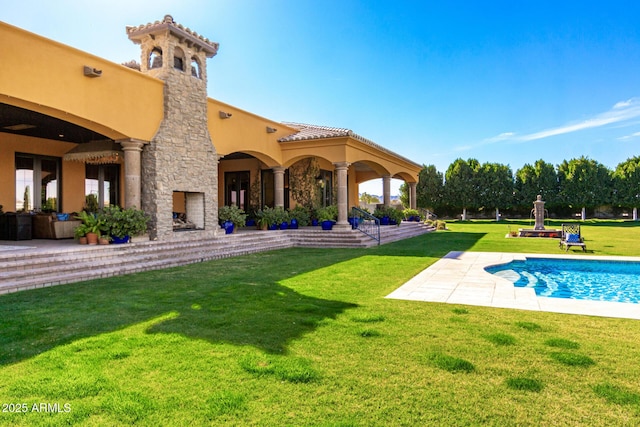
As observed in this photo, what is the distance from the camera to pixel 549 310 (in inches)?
209

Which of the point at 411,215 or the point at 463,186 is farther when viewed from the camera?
the point at 463,186

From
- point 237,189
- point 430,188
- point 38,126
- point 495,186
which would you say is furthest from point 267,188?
point 495,186

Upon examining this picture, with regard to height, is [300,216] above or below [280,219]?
above

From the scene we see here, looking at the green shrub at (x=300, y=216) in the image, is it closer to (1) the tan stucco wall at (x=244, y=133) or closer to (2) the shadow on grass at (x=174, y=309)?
(1) the tan stucco wall at (x=244, y=133)

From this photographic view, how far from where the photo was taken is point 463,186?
127 feet

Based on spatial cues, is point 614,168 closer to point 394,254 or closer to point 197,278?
point 394,254

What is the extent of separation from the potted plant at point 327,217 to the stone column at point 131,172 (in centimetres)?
→ 734

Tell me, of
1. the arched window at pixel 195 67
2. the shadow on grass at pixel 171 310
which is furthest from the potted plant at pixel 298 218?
the shadow on grass at pixel 171 310

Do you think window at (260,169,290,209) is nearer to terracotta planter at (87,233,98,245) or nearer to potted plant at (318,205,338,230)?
potted plant at (318,205,338,230)

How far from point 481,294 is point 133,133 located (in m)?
9.41

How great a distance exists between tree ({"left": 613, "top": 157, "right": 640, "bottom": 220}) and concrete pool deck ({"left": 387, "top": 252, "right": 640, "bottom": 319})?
117 feet

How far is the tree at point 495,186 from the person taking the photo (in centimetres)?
→ 3791

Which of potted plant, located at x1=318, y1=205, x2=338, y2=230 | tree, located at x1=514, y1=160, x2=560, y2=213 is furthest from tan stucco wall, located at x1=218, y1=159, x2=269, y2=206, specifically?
tree, located at x1=514, y1=160, x2=560, y2=213

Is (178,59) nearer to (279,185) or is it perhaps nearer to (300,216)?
(279,185)
